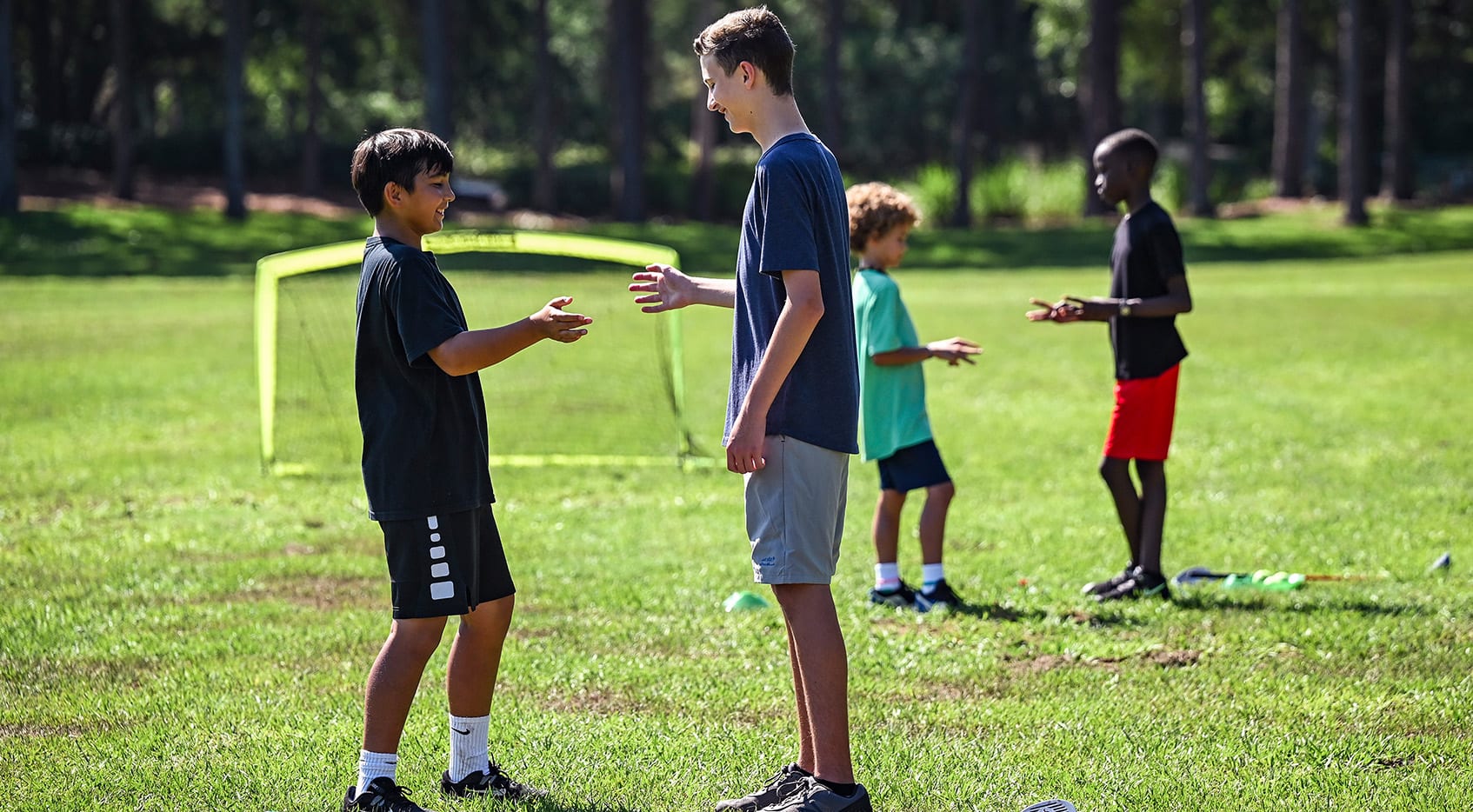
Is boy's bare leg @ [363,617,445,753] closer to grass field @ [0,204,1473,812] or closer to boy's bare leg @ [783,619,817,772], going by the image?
grass field @ [0,204,1473,812]

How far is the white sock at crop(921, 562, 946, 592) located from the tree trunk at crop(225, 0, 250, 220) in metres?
31.9

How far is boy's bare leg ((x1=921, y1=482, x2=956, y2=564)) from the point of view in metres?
6.26

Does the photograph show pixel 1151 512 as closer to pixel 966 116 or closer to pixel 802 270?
pixel 802 270

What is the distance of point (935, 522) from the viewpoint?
6.30 metres

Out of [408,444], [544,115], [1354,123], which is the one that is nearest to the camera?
[408,444]

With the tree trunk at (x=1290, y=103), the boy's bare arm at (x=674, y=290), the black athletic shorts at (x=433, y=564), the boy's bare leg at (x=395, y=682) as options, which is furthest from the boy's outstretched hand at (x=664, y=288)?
the tree trunk at (x=1290, y=103)

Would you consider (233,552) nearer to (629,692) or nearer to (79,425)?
(629,692)

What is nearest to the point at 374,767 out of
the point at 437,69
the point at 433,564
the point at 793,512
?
the point at 433,564

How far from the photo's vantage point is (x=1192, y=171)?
37781 mm

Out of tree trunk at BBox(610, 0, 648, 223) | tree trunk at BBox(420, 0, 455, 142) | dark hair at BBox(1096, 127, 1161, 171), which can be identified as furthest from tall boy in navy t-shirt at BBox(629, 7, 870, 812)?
tree trunk at BBox(610, 0, 648, 223)

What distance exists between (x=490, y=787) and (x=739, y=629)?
1946 mm

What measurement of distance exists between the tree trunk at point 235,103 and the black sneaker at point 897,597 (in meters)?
31.8

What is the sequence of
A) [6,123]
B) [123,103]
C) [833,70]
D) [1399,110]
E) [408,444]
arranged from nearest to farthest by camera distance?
[408,444] < [6,123] < [123,103] < [1399,110] < [833,70]

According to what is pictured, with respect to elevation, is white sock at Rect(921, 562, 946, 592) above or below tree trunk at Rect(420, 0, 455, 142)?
below
